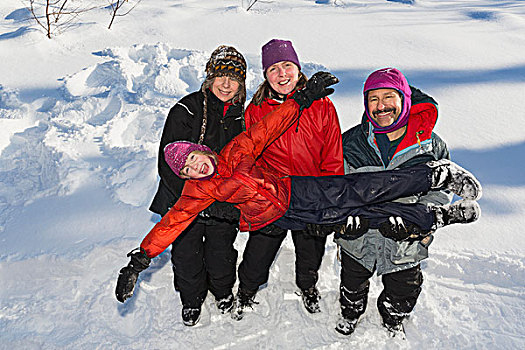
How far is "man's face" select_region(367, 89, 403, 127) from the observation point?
5.82ft

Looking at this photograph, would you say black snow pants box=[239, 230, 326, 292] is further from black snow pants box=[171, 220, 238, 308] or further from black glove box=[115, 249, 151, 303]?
black glove box=[115, 249, 151, 303]

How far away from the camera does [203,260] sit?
2318mm

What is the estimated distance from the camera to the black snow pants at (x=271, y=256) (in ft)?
7.28

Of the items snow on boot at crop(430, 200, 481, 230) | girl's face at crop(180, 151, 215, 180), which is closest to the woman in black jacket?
girl's face at crop(180, 151, 215, 180)

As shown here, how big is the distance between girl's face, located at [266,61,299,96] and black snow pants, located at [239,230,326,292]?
851 mm

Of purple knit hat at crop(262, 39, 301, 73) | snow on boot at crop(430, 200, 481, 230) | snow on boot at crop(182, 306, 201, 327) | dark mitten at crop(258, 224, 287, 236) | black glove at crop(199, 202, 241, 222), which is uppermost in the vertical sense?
purple knit hat at crop(262, 39, 301, 73)

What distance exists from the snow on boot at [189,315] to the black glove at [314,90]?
58.9 inches

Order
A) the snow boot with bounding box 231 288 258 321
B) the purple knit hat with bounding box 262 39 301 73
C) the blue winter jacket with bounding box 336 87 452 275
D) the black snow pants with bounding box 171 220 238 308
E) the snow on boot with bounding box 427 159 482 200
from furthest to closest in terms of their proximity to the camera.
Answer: the snow boot with bounding box 231 288 258 321 → the black snow pants with bounding box 171 220 238 308 → the purple knit hat with bounding box 262 39 301 73 → the blue winter jacket with bounding box 336 87 452 275 → the snow on boot with bounding box 427 159 482 200

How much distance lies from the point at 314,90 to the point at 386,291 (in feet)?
4.24

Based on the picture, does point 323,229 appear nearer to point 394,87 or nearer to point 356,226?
point 356,226

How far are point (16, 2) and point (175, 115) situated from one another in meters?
7.72

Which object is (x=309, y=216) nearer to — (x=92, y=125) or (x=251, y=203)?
(x=251, y=203)

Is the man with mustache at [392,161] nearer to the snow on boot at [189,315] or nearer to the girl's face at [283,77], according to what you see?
the girl's face at [283,77]

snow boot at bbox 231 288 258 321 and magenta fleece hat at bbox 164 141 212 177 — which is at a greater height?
magenta fleece hat at bbox 164 141 212 177
